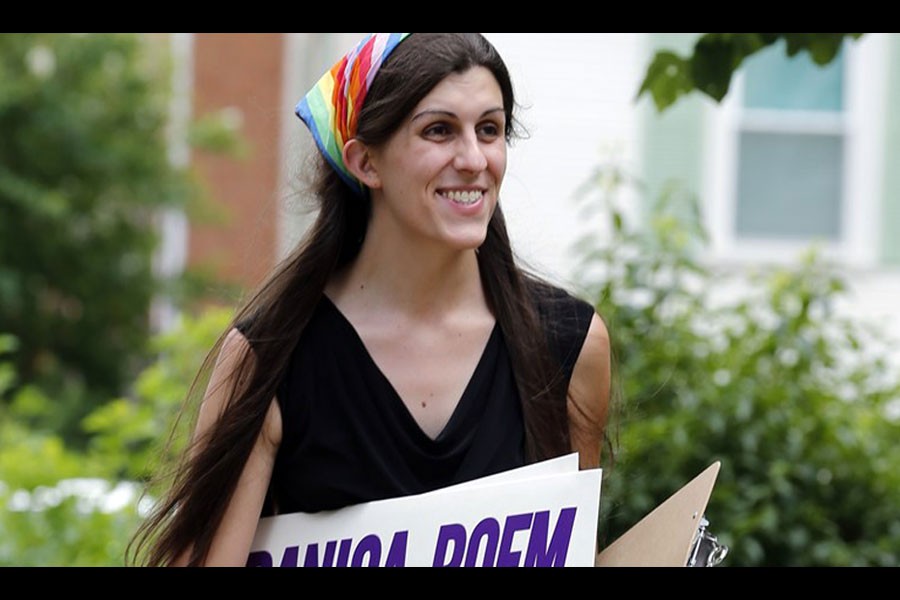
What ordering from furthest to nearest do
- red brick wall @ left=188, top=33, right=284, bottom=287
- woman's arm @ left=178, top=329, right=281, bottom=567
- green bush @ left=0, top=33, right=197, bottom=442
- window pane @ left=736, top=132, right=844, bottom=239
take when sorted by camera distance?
red brick wall @ left=188, top=33, right=284, bottom=287 < green bush @ left=0, top=33, right=197, bottom=442 < window pane @ left=736, top=132, right=844, bottom=239 < woman's arm @ left=178, top=329, right=281, bottom=567

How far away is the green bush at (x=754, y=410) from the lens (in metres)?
4.90

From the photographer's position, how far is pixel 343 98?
2721 mm

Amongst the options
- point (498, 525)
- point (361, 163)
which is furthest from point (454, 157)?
point (498, 525)

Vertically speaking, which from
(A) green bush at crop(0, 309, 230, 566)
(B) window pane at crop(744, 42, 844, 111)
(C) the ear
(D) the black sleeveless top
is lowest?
(A) green bush at crop(0, 309, 230, 566)

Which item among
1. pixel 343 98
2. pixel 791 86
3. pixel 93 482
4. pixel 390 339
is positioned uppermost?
pixel 791 86

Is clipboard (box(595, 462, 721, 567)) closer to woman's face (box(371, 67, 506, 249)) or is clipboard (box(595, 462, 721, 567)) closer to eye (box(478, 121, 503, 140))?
woman's face (box(371, 67, 506, 249))

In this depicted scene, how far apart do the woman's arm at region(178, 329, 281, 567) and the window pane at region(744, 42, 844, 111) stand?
824 centimetres

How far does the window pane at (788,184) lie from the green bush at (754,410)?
4.94 m

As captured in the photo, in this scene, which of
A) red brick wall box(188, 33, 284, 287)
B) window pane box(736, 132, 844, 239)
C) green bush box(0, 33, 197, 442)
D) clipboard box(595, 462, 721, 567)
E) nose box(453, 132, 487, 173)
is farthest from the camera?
red brick wall box(188, 33, 284, 287)

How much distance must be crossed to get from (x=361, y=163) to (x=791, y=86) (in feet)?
27.1

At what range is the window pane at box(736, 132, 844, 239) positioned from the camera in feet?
34.8

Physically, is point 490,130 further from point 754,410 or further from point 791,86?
point 791,86

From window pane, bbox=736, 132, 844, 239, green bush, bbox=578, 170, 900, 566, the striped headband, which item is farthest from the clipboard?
window pane, bbox=736, 132, 844, 239

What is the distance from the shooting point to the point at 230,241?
15516 millimetres
